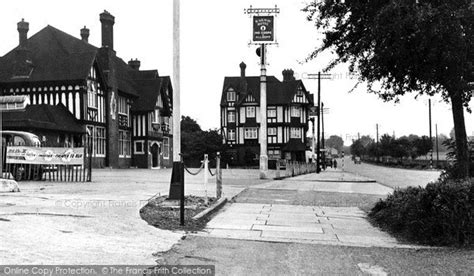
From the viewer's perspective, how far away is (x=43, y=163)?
20375mm

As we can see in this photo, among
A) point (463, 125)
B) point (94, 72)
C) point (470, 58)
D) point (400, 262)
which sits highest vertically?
point (94, 72)

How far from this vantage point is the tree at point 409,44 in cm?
852

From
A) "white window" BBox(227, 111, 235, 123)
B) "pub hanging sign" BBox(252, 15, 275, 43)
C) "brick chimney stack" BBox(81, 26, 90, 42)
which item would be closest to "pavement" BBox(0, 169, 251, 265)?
"pub hanging sign" BBox(252, 15, 275, 43)

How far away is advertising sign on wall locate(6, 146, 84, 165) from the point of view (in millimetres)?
19891

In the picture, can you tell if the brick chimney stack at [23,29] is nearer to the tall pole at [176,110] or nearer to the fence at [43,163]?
the fence at [43,163]

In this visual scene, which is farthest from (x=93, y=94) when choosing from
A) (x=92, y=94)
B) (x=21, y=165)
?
(x=21, y=165)

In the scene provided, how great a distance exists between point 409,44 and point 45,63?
39.2 meters

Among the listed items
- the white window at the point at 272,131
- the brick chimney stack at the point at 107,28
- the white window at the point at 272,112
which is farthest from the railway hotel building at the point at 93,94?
the white window at the point at 272,112

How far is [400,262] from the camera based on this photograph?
7.26 meters

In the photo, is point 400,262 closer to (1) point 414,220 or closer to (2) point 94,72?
(1) point 414,220

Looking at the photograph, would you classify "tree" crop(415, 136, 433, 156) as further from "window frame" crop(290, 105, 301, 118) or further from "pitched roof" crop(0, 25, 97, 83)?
"pitched roof" crop(0, 25, 97, 83)

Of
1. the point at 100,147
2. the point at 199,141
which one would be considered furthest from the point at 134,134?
the point at 199,141

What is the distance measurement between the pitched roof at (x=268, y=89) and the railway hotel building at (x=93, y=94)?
17.1 metres

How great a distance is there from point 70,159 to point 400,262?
1633 cm
